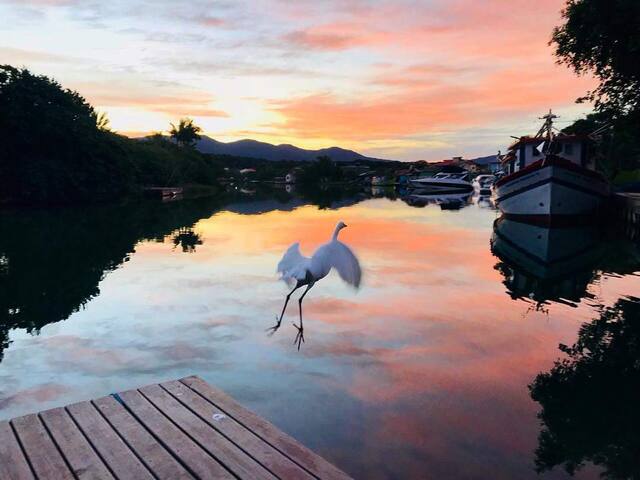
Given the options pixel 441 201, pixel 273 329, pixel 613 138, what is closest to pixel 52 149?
pixel 441 201

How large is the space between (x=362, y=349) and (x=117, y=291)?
6.86 metres

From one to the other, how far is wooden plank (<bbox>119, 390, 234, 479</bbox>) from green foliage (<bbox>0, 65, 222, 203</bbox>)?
41284mm

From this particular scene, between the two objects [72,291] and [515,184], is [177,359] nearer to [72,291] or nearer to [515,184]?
[72,291]

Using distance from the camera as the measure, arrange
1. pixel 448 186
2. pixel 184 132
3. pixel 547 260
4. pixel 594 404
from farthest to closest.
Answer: pixel 184 132, pixel 448 186, pixel 547 260, pixel 594 404

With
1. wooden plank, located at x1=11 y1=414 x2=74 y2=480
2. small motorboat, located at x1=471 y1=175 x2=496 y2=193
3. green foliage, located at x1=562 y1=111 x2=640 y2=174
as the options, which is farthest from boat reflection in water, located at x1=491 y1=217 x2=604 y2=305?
small motorboat, located at x1=471 y1=175 x2=496 y2=193

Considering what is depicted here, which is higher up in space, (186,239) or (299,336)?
(186,239)

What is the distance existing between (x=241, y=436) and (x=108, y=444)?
1.00 m

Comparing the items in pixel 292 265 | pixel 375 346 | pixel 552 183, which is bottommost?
pixel 375 346

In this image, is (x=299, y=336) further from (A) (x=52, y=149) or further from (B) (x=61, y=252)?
(A) (x=52, y=149)

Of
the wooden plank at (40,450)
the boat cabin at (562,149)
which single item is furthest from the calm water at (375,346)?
the boat cabin at (562,149)

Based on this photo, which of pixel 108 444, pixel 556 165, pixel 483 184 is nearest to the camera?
pixel 108 444

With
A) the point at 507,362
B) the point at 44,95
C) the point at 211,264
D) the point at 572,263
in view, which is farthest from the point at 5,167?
the point at 507,362

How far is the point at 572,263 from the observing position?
56.3 ft

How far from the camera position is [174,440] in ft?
13.9
